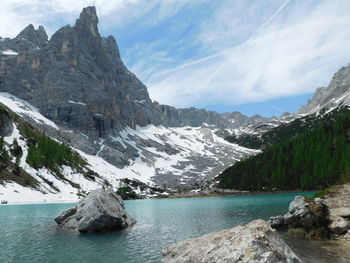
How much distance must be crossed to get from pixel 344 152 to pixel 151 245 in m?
159

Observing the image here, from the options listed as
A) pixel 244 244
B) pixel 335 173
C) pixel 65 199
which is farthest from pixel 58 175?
pixel 244 244

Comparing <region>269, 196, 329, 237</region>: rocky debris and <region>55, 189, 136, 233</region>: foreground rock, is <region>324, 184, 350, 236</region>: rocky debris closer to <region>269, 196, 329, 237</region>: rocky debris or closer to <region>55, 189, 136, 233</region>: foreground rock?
<region>269, 196, 329, 237</region>: rocky debris

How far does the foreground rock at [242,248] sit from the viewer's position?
16500 mm

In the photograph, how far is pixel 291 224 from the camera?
46.7 metres

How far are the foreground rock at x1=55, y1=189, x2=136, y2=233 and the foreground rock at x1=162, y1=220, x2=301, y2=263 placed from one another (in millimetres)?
37144

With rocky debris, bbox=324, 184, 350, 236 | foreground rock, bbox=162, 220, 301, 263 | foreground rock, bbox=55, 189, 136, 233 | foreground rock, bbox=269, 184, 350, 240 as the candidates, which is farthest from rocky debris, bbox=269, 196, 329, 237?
foreground rock, bbox=162, 220, 301, 263

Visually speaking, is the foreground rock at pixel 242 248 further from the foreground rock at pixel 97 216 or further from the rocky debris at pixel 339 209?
the foreground rock at pixel 97 216

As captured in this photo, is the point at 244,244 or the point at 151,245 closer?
the point at 244,244

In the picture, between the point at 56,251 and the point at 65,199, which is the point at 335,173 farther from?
the point at 56,251

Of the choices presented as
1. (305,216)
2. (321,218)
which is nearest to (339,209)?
(321,218)

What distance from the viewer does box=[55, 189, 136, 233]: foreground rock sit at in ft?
181

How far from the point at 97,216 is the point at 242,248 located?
139 feet

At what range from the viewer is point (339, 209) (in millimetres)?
43031

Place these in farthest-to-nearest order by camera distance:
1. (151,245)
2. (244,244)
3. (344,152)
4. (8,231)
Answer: (344,152) → (8,231) → (151,245) → (244,244)
